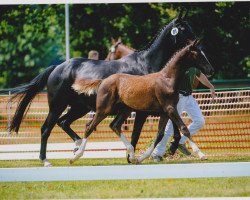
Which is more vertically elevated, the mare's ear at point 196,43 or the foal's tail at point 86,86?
the mare's ear at point 196,43

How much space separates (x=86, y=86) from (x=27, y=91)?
1.88m

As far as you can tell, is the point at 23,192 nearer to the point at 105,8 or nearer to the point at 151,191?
the point at 151,191

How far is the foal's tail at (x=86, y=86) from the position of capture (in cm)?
1080

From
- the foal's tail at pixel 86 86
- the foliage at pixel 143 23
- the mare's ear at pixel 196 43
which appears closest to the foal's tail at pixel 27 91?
the foal's tail at pixel 86 86

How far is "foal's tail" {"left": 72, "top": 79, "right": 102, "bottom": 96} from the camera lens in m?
10.8

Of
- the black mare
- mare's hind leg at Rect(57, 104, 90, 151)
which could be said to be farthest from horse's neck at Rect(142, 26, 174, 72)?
mare's hind leg at Rect(57, 104, 90, 151)

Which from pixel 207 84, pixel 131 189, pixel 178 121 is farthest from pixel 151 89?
pixel 131 189

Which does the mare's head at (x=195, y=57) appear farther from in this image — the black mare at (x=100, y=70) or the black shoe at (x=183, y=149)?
the black shoe at (x=183, y=149)

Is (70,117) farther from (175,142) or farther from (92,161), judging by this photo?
(175,142)

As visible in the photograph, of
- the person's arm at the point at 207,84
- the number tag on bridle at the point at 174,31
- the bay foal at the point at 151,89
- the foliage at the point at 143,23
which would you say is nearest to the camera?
the bay foal at the point at 151,89

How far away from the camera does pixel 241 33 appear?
23.6 metres

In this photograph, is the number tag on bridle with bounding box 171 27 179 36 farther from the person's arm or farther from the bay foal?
the person's arm

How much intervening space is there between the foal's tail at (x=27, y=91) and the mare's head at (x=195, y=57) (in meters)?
2.82

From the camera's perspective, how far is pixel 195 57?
10359 mm
